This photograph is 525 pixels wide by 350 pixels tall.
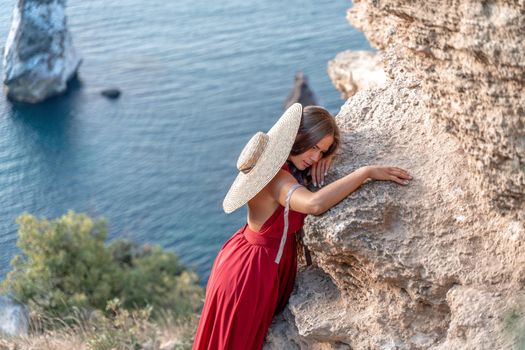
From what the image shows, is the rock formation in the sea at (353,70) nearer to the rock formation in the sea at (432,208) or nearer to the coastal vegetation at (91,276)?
the coastal vegetation at (91,276)

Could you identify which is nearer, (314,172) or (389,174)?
(389,174)

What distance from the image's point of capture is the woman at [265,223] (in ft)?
11.0

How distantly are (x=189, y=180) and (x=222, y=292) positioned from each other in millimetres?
10923

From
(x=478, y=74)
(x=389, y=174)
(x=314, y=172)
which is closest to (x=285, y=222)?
(x=314, y=172)

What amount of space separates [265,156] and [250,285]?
0.56 m

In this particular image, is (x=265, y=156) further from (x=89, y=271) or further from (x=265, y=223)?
(x=89, y=271)

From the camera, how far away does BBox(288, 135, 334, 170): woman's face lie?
132 inches

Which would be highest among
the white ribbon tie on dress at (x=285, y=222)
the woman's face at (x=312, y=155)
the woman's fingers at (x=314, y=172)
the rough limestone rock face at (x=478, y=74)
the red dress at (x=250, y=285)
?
the rough limestone rock face at (x=478, y=74)

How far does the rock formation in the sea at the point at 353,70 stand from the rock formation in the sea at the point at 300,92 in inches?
275

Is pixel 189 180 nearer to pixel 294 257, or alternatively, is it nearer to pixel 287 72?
pixel 287 72

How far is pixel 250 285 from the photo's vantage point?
3381 millimetres

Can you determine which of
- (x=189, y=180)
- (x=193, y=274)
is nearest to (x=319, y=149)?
(x=193, y=274)

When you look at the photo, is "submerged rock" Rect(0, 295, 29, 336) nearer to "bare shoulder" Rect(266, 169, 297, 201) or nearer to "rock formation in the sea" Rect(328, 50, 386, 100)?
"bare shoulder" Rect(266, 169, 297, 201)

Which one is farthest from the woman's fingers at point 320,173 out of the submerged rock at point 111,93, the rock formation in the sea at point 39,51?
the submerged rock at point 111,93
